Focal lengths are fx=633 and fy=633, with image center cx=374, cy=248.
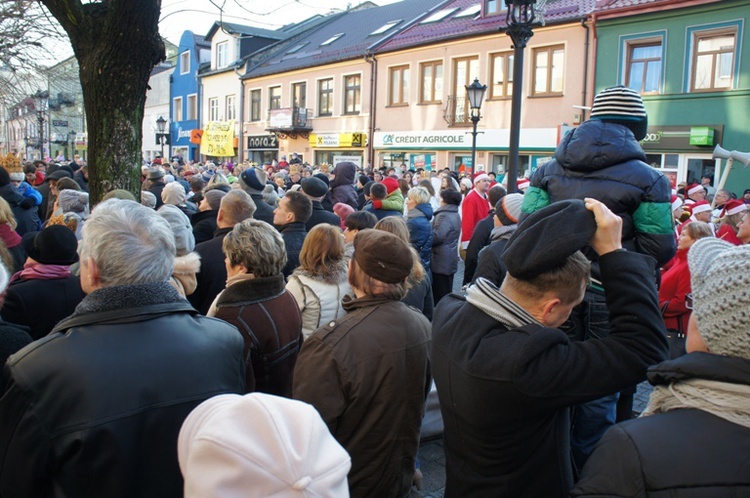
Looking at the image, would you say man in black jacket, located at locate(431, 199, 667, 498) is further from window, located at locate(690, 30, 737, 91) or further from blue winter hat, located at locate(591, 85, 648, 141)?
window, located at locate(690, 30, 737, 91)

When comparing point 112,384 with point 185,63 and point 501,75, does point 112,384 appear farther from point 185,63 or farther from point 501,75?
point 185,63

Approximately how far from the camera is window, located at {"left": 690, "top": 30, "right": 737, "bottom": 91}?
18453mm

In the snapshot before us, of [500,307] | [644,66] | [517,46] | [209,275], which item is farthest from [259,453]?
[644,66]

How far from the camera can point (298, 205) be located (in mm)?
5566

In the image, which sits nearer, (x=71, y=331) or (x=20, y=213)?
(x=71, y=331)

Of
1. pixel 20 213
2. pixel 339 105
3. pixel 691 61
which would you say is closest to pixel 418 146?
pixel 339 105

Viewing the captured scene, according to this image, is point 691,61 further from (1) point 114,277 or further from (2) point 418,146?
(1) point 114,277

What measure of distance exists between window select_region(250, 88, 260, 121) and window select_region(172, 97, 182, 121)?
371 inches

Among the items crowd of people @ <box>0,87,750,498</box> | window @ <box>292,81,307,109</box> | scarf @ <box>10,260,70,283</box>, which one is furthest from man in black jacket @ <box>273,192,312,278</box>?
window @ <box>292,81,307,109</box>

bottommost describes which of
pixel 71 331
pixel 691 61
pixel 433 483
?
pixel 433 483

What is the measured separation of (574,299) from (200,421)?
4.12 feet

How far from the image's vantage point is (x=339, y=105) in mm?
30766

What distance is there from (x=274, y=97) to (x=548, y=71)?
17311 mm

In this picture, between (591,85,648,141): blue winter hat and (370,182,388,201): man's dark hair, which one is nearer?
(591,85,648,141): blue winter hat
